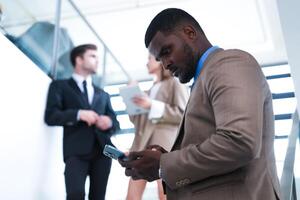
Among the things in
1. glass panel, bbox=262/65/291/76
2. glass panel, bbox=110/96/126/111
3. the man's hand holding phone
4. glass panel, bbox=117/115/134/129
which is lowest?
glass panel, bbox=262/65/291/76

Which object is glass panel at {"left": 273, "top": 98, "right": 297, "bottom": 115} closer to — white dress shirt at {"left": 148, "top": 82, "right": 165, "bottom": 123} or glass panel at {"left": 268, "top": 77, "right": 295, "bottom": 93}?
white dress shirt at {"left": 148, "top": 82, "right": 165, "bottom": 123}

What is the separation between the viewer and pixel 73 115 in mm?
3404

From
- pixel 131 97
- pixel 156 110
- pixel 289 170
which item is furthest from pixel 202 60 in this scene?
pixel 131 97

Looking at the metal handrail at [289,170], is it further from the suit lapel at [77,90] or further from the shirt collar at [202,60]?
the suit lapel at [77,90]

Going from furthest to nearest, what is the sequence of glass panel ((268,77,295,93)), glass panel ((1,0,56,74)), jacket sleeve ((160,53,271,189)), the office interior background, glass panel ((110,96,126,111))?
glass panel ((268,77,295,93))
glass panel ((110,96,126,111))
glass panel ((1,0,56,74))
the office interior background
jacket sleeve ((160,53,271,189))

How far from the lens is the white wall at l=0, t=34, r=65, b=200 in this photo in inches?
119

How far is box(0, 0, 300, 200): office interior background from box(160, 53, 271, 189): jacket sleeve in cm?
39

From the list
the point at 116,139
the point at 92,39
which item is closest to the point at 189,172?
the point at 116,139

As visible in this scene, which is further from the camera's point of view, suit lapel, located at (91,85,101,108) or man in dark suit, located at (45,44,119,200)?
suit lapel, located at (91,85,101,108)

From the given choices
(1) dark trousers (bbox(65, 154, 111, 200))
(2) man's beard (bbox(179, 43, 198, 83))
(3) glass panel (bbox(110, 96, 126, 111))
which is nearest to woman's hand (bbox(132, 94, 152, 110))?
(1) dark trousers (bbox(65, 154, 111, 200))

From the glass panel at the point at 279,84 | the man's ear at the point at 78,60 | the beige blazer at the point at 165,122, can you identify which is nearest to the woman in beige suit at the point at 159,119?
the beige blazer at the point at 165,122

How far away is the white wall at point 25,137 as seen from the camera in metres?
3.02

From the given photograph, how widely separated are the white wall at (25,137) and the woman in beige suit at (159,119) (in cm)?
71

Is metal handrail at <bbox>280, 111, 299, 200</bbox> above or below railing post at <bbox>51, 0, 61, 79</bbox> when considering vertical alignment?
below
